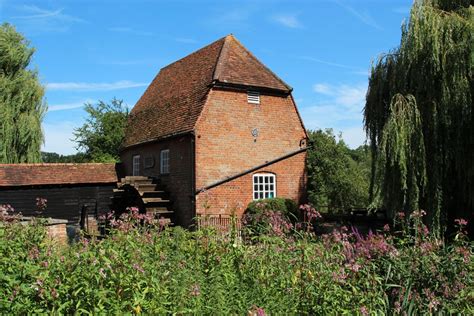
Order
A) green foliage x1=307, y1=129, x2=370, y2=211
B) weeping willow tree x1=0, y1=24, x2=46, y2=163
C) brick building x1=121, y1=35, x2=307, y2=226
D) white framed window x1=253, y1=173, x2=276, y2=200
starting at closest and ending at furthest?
brick building x1=121, y1=35, x2=307, y2=226, white framed window x1=253, y1=173, x2=276, y2=200, green foliage x1=307, y1=129, x2=370, y2=211, weeping willow tree x1=0, y1=24, x2=46, y2=163

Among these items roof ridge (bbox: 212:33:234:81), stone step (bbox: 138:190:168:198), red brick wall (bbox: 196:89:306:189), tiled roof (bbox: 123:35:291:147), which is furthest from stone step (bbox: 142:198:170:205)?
roof ridge (bbox: 212:33:234:81)

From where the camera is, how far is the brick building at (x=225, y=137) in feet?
56.9

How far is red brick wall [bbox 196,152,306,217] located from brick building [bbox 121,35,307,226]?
0.13ft

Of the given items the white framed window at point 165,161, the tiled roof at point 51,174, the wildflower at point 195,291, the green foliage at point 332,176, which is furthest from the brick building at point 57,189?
the wildflower at point 195,291

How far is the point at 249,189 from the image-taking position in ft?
59.1

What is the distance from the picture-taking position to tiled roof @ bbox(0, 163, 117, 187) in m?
19.7

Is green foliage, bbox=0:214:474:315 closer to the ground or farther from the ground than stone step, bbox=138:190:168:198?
closer to the ground

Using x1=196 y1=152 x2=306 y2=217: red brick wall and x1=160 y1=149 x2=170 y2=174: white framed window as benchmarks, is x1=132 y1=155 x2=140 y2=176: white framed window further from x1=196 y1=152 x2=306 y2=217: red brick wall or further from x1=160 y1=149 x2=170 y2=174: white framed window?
x1=196 y1=152 x2=306 y2=217: red brick wall

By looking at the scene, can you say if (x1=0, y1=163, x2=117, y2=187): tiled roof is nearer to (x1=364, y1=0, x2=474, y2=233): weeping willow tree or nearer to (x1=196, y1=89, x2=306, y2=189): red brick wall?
(x1=196, y1=89, x2=306, y2=189): red brick wall

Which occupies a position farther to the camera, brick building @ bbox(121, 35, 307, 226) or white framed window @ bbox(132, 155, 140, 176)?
white framed window @ bbox(132, 155, 140, 176)

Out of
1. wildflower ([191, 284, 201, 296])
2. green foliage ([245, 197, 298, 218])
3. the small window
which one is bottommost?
wildflower ([191, 284, 201, 296])

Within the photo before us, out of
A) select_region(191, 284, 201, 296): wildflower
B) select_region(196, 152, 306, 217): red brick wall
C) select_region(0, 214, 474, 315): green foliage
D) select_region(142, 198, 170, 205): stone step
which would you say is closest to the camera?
select_region(0, 214, 474, 315): green foliage

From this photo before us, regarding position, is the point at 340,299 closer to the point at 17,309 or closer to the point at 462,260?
the point at 462,260

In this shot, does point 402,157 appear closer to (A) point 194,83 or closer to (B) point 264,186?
(B) point 264,186
